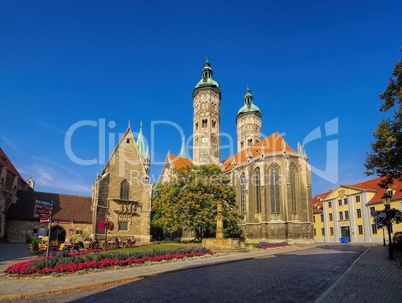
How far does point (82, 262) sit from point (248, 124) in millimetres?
67123

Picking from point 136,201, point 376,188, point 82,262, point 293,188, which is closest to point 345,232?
point 376,188

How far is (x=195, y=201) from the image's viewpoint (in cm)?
3312

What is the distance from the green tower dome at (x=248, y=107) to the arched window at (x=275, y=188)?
34.3m

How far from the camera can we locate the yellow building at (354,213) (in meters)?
47.0

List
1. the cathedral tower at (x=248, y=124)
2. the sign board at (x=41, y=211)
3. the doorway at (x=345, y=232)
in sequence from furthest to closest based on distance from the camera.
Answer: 1. the cathedral tower at (x=248, y=124)
2. the doorway at (x=345, y=232)
3. the sign board at (x=41, y=211)

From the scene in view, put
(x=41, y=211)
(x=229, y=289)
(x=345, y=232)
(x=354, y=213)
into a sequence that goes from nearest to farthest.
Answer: (x=229, y=289), (x=41, y=211), (x=354, y=213), (x=345, y=232)

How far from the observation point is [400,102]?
53.5ft

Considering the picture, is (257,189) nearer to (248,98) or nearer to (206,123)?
(206,123)

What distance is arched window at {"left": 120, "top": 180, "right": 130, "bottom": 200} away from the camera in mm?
45375

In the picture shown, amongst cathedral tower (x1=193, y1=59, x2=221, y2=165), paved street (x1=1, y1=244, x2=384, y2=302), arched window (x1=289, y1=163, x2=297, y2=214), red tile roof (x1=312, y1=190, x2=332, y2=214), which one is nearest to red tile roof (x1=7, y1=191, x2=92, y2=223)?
cathedral tower (x1=193, y1=59, x2=221, y2=165)

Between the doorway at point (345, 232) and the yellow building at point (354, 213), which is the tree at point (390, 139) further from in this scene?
the doorway at point (345, 232)

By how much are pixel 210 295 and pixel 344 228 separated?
179 feet

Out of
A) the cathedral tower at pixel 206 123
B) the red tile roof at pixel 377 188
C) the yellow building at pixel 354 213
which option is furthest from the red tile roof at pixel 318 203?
the cathedral tower at pixel 206 123

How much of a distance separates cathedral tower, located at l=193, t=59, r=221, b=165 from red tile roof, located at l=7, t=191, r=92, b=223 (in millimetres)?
26584
